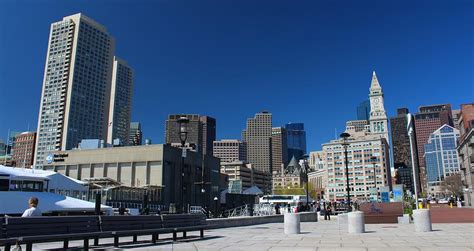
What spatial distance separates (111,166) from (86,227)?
3443 inches

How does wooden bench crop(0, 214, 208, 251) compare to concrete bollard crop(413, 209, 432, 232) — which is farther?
concrete bollard crop(413, 209, 432, 232)

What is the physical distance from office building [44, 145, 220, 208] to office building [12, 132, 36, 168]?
63.2m

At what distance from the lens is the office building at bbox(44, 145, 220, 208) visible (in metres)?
88.7

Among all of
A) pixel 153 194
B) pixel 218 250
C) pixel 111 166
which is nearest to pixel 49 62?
pixel 111 166

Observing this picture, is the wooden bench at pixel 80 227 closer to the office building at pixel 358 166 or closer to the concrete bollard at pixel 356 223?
the concrete bollard at pixel 356 223

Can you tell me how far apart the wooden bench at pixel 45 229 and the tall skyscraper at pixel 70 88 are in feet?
591

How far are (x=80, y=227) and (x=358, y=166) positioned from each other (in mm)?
183028

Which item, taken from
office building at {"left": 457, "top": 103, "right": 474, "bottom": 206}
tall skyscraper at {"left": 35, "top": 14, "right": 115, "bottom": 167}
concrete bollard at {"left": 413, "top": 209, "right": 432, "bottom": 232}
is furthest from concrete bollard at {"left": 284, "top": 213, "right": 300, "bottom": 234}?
tall skyscraper at {"left": 35, "top": 14, "right": 115, "bottom": 167}

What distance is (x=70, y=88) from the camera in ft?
593

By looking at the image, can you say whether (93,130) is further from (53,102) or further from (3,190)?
(3,190)

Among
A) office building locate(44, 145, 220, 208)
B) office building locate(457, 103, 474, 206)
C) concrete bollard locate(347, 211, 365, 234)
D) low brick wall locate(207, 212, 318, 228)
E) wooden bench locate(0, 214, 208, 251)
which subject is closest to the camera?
wooden bench locate(0, 214, 208, 251)

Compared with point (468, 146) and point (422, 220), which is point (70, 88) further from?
point (422, 220)

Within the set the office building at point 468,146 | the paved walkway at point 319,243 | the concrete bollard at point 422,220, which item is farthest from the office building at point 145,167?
the paved walkway at point 319,243

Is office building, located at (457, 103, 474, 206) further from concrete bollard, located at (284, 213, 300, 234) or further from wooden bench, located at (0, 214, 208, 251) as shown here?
wooden bench, located at (0, 214, 208, 251)
